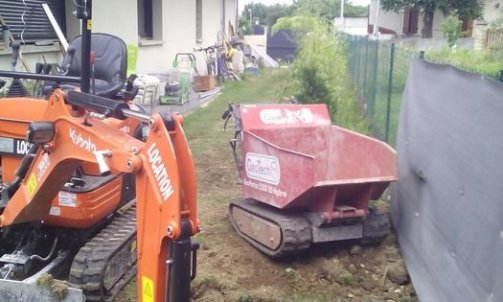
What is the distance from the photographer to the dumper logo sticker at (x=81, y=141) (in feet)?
9.50

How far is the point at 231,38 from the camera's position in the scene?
78.7 feet

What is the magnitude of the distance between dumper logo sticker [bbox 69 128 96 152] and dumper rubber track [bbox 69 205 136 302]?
0.99 metres

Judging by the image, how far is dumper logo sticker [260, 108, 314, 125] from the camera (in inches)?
221

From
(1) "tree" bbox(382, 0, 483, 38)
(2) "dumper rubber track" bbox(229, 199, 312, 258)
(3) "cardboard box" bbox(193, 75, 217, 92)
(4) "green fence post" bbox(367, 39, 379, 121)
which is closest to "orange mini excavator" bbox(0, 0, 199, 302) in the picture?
(2) "dumper rubber track" bbox(229, 199, 312, 258)

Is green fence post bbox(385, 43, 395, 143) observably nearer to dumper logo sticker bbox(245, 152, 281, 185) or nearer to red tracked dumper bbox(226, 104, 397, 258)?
red tracked dumper bbox(226, 104, 397, 258)

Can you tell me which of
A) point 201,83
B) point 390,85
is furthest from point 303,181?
point 201,83

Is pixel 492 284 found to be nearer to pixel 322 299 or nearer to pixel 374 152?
pixel 322 299

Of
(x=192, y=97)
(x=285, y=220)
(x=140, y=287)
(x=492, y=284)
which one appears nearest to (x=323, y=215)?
(x=285, y=220)

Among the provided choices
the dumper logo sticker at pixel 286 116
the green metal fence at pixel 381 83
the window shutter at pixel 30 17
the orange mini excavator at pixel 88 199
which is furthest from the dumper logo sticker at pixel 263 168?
the window shutter at pixel 30 17

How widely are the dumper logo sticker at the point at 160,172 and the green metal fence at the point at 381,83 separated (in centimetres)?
493

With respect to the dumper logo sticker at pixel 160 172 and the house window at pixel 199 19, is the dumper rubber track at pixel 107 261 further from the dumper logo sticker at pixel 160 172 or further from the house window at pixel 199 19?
the house window at pixel 199 19

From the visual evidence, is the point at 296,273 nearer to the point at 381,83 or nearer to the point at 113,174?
the point at 113,174

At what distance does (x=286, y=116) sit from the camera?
5.75 meters

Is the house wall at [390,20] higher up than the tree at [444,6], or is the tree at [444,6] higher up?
the tree at [444,6]
